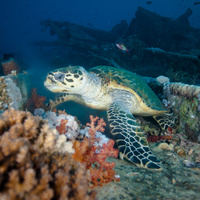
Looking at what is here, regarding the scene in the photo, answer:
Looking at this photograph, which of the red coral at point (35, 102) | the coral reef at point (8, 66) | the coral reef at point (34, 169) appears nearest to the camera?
the coral reef at point (34, 169)

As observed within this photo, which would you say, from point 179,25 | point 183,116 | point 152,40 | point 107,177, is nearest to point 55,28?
point 152,40

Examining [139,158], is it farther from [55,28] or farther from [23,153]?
[55,28]

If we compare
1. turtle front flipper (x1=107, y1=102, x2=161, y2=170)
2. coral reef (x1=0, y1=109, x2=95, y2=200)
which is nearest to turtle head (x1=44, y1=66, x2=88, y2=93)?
turtle front flipper (x1=107, y1=102, x2=161, y2=170)

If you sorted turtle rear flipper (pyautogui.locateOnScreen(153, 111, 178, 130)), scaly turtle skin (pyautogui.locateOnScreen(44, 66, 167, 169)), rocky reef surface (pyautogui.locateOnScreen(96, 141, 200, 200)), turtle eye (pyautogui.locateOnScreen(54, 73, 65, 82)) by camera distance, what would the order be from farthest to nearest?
turtle rear flipper (pyautogui.locateOnScreen(153, 111, 178, 130))
turtle eye (pyautogui.locateOnScreen(54, 73, 65, 82))
scaly turtle skin (pyautogui.locateOnScreen(44, 66, 167, 169))
rocky reef surface (pyautogui.locateOnScreen(96, 141, 200, 200))

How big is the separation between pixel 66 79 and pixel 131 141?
1.74m

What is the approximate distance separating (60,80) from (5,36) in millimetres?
102914

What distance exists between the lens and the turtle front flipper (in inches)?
67.3

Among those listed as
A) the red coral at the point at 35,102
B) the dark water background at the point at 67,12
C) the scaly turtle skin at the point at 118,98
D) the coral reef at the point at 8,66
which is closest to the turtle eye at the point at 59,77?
the scaly turtle skin at the point at 118,98

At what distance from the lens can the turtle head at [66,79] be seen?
255 centimetres

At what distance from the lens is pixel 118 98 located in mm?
3217

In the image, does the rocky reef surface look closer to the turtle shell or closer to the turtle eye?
the turtle shell

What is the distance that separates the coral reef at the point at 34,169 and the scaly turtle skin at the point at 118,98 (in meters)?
1.16

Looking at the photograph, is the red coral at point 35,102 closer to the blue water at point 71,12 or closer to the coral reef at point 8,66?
the coral reef at point 8,66

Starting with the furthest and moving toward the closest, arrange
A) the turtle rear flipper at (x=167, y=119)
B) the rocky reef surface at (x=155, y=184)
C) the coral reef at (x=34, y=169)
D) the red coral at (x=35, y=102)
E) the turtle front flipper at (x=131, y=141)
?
the red coral at (x=35, y=102)
the turtle rear flipper at (x=167, y=119)
the turtle front flipper at (x=131, y=141)
the rocky reef surface at (x=155, y=184)
the coral reef at (x=34, y=169)
